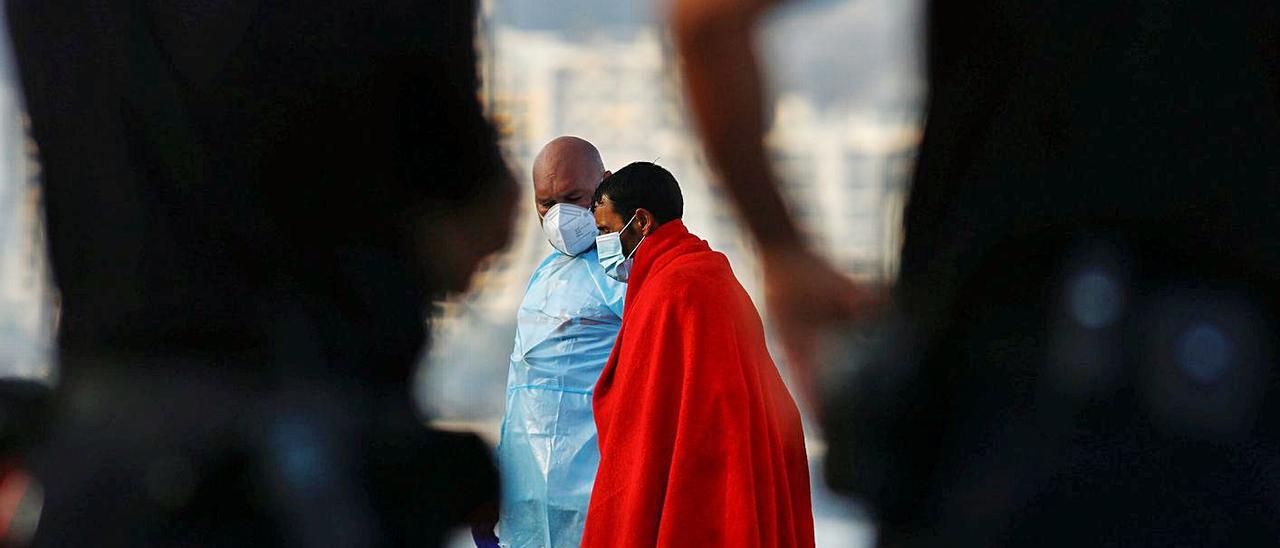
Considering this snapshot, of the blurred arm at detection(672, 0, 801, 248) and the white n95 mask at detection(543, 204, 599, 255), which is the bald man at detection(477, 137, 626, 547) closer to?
the white n95 mask at detection(543, 204, 599, 255)

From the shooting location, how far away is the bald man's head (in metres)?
2.91

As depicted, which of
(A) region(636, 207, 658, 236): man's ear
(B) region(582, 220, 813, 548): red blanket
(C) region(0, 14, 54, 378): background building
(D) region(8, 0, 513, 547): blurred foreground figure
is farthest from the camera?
(C) region(0, 14, 54, 378): background building

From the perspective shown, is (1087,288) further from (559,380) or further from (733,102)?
(559,380)

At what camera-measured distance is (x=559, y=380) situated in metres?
2.75

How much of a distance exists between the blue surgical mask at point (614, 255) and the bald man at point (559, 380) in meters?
0.20

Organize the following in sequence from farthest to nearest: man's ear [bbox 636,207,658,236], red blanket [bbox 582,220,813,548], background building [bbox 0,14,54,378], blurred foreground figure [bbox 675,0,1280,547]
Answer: background building [bbox 0,14,54,378] → blurred foreground figure [bbox 675,0,1280,547] → man's ear [bbox 636,207,658,236] → red blanket [bbox 582,220,813,548]

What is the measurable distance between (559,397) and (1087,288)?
121 cm

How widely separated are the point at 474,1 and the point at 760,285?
1.00 metres

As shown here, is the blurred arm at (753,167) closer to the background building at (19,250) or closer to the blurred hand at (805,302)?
the blurred hand at (805,302)

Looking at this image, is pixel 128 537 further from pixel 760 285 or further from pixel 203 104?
pixel 760 285

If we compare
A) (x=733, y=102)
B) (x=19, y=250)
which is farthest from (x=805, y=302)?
(x=19, y=250)

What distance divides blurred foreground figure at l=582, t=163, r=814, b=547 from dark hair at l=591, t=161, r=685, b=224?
0.06 m

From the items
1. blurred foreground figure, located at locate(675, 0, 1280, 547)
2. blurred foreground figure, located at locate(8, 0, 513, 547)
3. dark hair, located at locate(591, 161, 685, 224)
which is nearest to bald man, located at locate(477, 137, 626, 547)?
dark hair, located at locate(591, 161, 685, 224)

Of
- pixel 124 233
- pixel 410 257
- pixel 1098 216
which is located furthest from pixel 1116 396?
pixel 124 233
